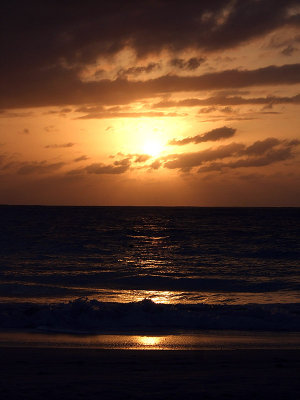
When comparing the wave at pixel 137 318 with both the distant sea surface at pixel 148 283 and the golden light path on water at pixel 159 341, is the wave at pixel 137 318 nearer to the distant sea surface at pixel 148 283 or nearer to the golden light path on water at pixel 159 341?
the distant sea surface at pixel 148 283

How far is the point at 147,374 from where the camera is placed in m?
8.47

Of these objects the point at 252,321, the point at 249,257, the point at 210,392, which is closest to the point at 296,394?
the point at 210,392

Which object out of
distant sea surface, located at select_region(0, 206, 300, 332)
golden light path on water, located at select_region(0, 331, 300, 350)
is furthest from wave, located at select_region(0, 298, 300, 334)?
golden light path on water, located at select_region(0, 331, 300, 350)

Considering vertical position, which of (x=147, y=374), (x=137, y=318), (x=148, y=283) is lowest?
(x=148, y=283)

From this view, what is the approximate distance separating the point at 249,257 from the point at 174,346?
25513 mm

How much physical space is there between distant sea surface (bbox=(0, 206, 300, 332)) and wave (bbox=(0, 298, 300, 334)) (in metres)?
0.03

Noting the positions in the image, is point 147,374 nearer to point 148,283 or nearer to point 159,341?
point 159,341

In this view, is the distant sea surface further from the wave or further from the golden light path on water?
the golden light path on water

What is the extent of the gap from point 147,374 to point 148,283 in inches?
627

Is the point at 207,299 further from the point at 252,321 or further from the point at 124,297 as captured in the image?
the point at 252,321

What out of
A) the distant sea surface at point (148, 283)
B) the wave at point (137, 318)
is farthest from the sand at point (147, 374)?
the distant sea surface at point (148, 283)

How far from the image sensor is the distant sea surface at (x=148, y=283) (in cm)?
1408

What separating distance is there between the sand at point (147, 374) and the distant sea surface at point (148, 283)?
3.59 meters

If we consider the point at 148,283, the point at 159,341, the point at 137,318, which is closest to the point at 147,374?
the point at 159,341
